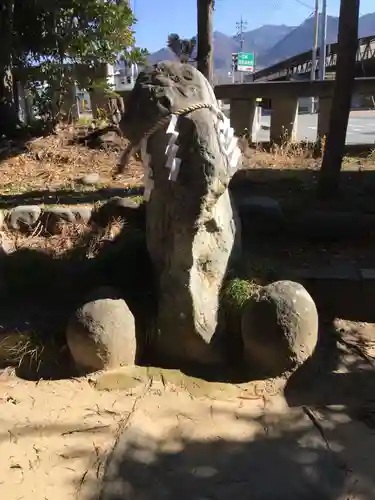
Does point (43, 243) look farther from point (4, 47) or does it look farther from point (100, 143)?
point (4, 47)

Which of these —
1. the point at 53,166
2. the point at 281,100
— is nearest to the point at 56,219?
the point at 53,166

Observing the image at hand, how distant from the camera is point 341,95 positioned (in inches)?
187

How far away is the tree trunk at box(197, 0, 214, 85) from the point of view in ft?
17.7

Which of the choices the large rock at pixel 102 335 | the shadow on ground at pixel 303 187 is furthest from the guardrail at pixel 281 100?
the large rock at pixel 102 335

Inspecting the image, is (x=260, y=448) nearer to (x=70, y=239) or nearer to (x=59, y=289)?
(x=59, y=289)

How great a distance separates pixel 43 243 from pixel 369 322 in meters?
2.79

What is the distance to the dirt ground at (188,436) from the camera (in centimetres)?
224

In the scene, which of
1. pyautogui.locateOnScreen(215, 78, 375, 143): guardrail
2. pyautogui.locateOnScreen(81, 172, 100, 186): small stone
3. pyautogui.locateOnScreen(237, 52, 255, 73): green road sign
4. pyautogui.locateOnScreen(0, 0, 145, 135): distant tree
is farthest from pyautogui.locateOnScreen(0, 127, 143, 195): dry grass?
pyautogui.locateOnScreen(237, 52, 255, 73): green road sign

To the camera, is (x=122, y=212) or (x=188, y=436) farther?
(x=122, y=212)

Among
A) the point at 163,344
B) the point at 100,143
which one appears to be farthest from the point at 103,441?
the point at 100,143

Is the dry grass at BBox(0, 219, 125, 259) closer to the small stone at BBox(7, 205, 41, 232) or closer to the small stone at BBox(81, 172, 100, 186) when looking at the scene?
the small stone at BBox(7, 205, 41, 232)

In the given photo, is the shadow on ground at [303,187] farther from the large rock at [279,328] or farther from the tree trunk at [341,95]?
the large rock at [279,328]

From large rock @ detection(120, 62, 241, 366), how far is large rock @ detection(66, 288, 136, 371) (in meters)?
0.21

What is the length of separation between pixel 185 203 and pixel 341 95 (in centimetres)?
278
